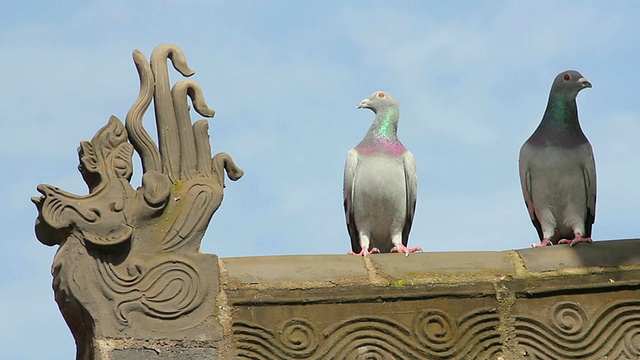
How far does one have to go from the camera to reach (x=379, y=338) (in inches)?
521

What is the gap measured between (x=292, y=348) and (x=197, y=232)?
1130mm

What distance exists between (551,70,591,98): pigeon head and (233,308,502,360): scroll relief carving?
11.7ft

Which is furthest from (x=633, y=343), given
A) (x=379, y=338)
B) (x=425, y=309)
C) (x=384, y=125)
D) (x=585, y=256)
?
(x=384, y=125)

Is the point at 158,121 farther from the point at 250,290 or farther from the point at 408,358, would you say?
the point at 408,358

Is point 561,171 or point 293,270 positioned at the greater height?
point 561,171

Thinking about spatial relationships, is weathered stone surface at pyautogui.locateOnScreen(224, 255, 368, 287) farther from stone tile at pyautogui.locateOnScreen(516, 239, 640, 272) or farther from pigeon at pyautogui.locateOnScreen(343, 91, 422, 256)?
pigeon at pyautogui.locateOnScreen(343, 91, 422, 256)

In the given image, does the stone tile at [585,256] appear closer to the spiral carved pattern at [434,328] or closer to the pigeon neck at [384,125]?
the spiral carved pattern at [434,328]

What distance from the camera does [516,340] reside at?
13266 millimetres

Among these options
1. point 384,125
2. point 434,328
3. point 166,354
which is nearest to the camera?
point 166,354

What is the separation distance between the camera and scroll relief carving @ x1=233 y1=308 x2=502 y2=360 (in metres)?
13.1

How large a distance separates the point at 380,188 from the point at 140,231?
3.37 meters

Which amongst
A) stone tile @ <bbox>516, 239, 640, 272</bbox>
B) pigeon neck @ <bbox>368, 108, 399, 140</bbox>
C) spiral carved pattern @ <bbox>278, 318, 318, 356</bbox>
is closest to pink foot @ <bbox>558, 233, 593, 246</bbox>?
stone tile @ <bbox>516, 239, 640, 272</bbox>

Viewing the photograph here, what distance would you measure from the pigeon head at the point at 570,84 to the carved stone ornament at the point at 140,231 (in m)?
3.83

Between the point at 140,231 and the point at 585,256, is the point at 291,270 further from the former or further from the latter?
the point at 585,256
